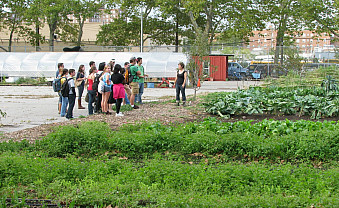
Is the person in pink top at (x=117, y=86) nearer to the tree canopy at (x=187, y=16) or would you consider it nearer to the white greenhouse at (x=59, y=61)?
the white greenhouse at (x=59, y=61)

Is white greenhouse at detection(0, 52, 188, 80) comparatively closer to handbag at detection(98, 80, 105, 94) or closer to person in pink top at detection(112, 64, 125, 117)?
handbag at detection(98, 80, 105, 94)

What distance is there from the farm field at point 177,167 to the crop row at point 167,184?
0.01 metres

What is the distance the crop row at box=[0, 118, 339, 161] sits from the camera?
7016mm

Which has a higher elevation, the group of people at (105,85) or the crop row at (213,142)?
the group of people at (105,85)

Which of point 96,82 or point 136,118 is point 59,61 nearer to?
point 96,82

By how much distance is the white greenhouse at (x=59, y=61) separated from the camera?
34062 millimetres

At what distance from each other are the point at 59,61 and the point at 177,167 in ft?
104

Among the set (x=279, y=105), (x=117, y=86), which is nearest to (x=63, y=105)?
(x=117, y=86)

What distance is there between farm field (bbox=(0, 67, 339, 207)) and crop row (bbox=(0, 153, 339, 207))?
1cm

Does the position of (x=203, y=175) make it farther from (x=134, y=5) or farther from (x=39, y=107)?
(x=134, y=5)

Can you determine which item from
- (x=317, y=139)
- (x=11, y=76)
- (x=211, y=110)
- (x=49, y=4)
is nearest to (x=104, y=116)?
(x=211, y=110)

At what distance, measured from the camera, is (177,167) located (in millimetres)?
5961

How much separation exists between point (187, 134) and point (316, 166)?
263cm

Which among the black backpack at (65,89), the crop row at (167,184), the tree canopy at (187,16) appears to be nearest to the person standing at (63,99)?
the black backpack at (65,89)
